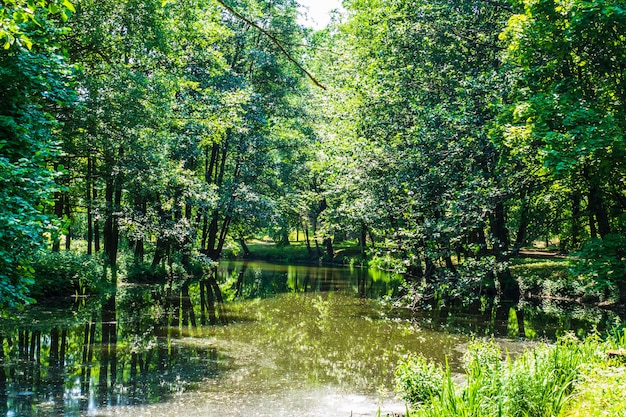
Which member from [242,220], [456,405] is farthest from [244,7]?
[456,405]

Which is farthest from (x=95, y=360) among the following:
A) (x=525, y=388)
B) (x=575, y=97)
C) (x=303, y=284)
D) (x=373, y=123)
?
(x=303, y=284)

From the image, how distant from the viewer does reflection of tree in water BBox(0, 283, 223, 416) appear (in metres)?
7.94

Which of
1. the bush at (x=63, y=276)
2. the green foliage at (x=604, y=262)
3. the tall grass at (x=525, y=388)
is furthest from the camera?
the bush at (x=63, y=276)

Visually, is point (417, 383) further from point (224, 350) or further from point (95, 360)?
point (95, 360)

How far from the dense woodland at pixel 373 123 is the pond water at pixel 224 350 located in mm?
1936

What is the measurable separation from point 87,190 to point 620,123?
24.1 meters

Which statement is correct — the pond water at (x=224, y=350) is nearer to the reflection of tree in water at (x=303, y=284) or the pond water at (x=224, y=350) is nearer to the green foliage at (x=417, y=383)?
the green foliage at (x=417, y=383)

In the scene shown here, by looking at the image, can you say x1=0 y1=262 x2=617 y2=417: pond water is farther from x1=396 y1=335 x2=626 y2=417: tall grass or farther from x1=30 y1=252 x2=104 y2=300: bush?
x1=396 y1=335 x2=626 y2=417: tall grass

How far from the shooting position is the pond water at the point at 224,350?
803cm

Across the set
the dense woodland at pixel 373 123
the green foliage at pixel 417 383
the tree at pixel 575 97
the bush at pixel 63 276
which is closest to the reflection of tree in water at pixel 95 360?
the bush at pixel 63 276

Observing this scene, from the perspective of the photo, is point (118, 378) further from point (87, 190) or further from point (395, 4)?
point (87, 190)

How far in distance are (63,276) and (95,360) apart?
332 inches

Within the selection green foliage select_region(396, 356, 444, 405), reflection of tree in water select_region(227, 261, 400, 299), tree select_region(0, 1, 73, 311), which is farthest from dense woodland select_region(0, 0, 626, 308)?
green foliage select_region(396, 356, 444, 405)

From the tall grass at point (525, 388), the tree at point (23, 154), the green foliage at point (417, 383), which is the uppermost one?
the tree at point (23, 154)
